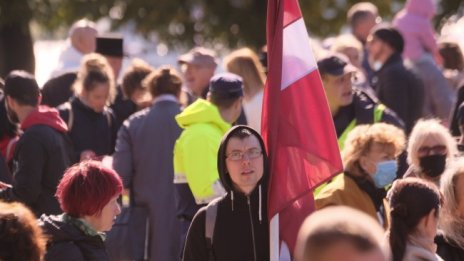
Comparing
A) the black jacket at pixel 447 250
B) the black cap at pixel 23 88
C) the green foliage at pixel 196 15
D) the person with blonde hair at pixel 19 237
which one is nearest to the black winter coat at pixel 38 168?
the black cap at pixel 23 88

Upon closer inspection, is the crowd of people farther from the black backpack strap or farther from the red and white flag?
the red and white flag

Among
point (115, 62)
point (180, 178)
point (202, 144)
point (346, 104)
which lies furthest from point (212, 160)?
point (115, 62)

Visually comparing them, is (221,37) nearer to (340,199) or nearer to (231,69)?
(231,69)

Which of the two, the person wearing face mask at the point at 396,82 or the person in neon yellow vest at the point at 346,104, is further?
the person wearing face mask at the point at 396,82

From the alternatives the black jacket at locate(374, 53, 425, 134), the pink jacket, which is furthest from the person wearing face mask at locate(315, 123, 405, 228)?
the pink jacket

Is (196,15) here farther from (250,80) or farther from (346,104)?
(346,104)

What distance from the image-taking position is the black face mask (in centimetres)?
880

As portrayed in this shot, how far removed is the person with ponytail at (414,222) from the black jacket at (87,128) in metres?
4.39

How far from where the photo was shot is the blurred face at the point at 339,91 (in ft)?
34.3

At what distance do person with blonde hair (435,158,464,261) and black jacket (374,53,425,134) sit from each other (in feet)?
15.1

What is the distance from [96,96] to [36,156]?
5.46ft

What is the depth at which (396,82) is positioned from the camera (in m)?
12.3

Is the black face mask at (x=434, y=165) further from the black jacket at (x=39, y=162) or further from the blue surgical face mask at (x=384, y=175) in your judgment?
the black jacket at (x=39, y=162)

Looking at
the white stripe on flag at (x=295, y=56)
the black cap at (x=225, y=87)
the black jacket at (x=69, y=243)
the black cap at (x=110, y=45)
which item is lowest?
the black jacket at (x=69, y=243)
